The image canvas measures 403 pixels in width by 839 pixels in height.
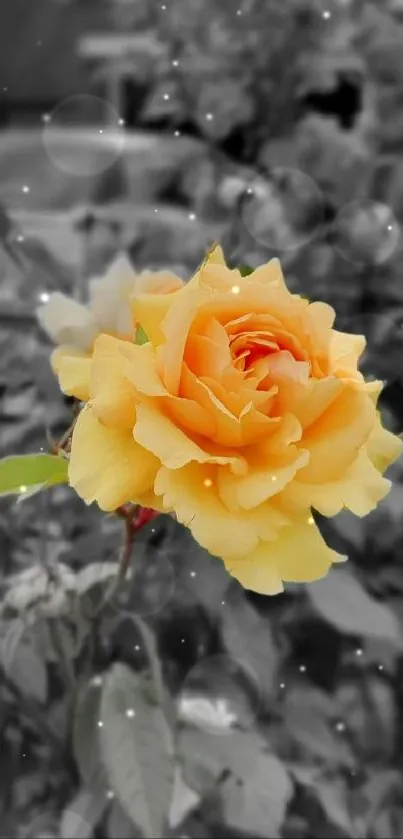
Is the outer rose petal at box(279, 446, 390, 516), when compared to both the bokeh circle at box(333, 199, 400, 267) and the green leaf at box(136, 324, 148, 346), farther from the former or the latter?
the bokeh circle at box(333, 199, 400, 267)

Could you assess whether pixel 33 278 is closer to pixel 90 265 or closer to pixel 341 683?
pixel 90 265

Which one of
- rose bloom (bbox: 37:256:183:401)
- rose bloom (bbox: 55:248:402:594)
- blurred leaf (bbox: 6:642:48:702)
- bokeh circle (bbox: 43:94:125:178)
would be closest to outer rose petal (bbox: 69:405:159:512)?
rose bloom (bbox: 55:248:402:594)

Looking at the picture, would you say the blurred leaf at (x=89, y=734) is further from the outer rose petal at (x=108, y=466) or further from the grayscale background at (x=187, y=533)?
the outer rose petal at (x=108, y=466)

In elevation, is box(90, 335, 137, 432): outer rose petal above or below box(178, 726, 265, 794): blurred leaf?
above

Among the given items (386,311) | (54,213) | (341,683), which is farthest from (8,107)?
(341,683)

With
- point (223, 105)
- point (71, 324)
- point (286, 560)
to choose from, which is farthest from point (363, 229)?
point (286, 560)

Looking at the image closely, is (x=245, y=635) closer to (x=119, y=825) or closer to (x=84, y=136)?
(x=119, y=825)

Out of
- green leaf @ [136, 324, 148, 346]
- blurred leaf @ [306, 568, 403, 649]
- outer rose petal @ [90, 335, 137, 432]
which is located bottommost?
blurred leaf @ [306, 568, 403, 649]

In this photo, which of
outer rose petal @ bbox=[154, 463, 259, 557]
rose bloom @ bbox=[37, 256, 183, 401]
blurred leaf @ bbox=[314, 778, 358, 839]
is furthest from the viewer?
blurred leaf @ bbox=[314, 778, 358, 839]

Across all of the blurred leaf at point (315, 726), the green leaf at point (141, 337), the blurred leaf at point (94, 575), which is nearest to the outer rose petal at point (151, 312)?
the green leaf at point (141, 337)
